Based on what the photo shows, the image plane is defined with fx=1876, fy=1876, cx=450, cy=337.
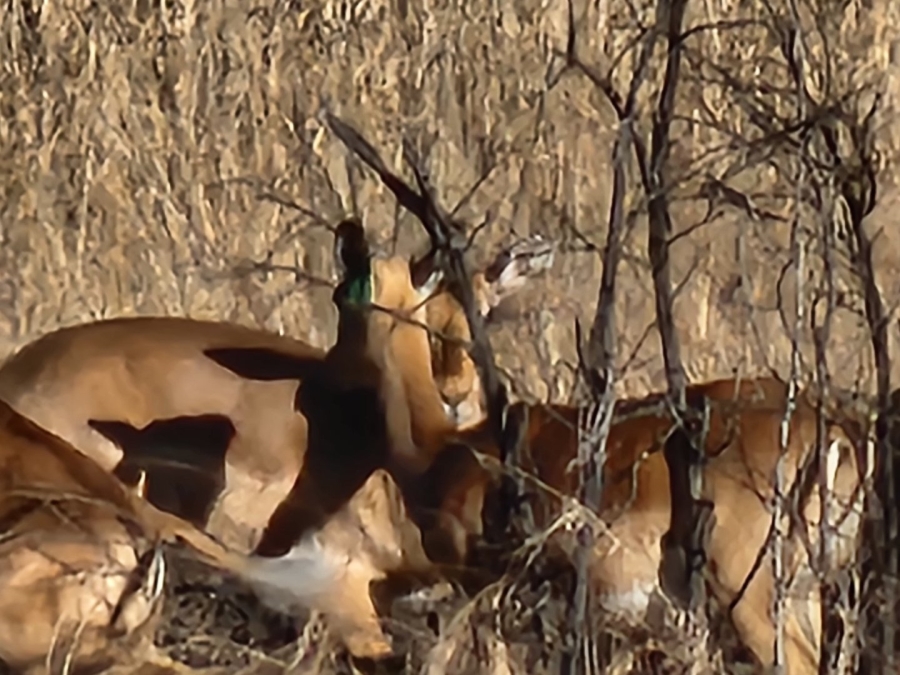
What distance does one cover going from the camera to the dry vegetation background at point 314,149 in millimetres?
2262

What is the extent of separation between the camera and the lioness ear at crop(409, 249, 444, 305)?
1845 millimetres

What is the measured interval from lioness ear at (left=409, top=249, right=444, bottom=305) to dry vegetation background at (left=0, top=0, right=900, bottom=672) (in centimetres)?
27

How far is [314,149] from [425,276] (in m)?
0.56

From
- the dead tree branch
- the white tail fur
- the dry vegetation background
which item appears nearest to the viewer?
the dead tree branch

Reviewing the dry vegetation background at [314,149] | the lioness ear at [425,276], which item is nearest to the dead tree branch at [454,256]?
the lioness ear at [425,276]

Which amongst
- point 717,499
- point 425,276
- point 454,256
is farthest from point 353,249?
point 717,499

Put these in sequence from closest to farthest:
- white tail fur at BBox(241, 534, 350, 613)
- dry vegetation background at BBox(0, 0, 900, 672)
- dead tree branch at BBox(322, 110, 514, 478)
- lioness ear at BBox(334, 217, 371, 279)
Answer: dead tree branch at BBox(322, 110, 514, 478), white tail fur at BBox(241, 534, 350, 613), lioness ear at BBox(334, 217, 371, 279), dry vegetation background at BBox(0, 0, 900, 672)

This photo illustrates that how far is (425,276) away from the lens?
1.90 metres

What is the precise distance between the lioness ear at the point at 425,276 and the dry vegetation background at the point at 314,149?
0.27 meters

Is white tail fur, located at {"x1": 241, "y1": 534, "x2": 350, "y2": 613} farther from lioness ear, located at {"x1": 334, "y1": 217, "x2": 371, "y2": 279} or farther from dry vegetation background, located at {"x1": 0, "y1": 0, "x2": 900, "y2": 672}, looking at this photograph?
dry vegetation background, located at {"x1": 0, "y1": 0, "x2": 900, "y2": 672}

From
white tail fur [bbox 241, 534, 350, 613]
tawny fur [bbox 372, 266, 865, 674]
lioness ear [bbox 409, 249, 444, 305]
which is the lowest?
white tail fur [bbox 241, 534, 350, 613]

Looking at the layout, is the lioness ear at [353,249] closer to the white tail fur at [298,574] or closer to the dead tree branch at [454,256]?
the dead tree branch at [454,256]

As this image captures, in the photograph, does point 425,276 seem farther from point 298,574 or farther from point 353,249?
point 298,574

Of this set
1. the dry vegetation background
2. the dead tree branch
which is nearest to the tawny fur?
the dead tree branch
